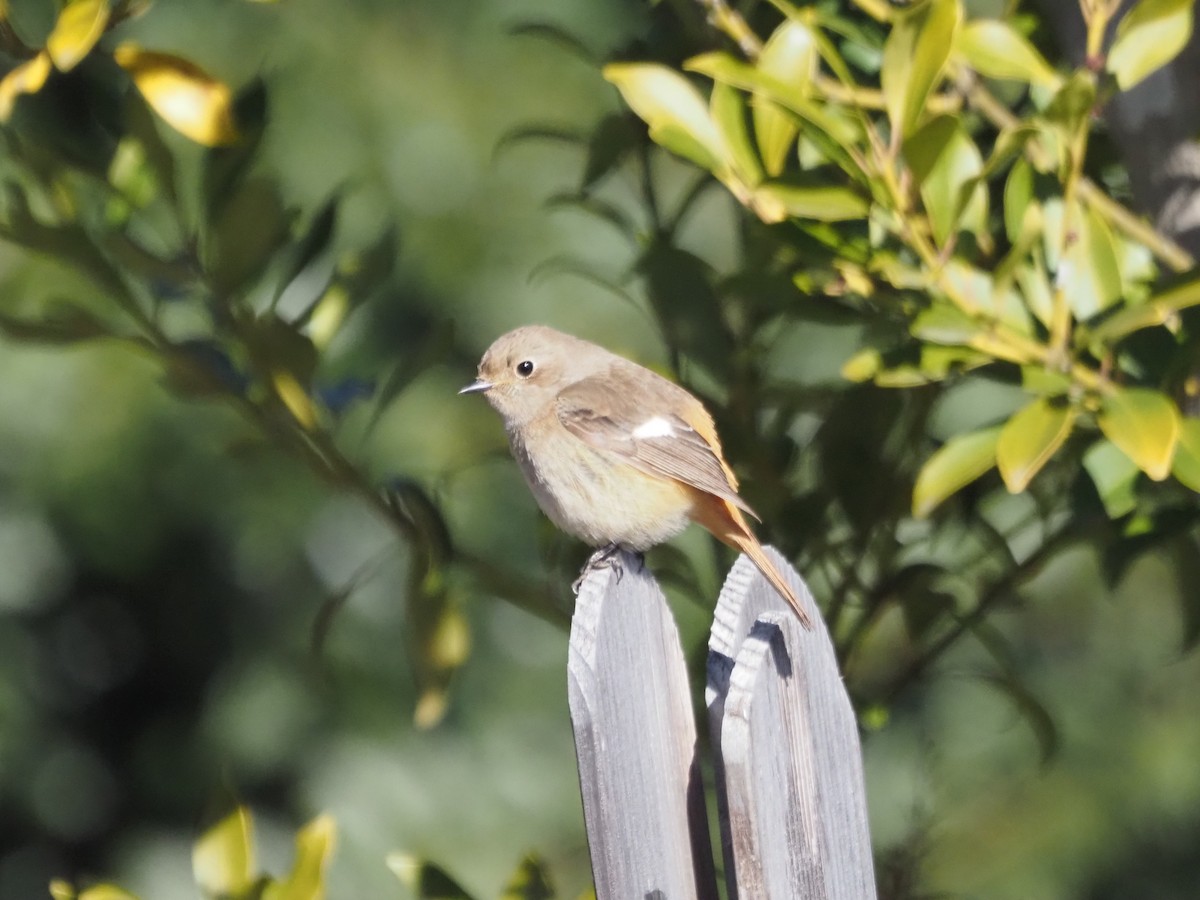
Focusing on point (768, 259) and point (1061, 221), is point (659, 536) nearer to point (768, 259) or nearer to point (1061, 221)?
point (768, 259)

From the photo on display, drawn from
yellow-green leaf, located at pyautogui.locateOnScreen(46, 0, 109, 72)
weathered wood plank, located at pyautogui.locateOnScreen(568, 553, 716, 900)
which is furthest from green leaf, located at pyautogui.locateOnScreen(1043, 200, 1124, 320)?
yellow-green leaf, located at pyautogui.locateOnScreen(46, 0, 109, 72)

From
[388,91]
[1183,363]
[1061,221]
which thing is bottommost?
[1183,363]

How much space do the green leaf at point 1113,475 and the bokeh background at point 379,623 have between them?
6.59ft

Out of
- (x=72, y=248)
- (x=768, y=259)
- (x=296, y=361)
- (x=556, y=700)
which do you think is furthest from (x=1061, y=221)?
(x=556, y=700)

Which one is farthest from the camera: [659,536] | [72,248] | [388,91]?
[388,91]

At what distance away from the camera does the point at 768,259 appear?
99.1 inches

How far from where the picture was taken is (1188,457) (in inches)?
79.2

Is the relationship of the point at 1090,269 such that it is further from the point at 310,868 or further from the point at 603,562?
the point at 310,868

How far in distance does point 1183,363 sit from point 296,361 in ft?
4.28

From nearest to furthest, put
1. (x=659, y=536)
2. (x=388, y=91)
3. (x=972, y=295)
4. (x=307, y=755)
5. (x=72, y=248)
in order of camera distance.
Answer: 1. (x=972, y=295)
2. (x=72, y=248)
3. (x=659, y=536)
4. (x=307, y=755)
5. (x=388, y=91)

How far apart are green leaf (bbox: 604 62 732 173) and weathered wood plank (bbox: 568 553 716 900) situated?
0.63 meters

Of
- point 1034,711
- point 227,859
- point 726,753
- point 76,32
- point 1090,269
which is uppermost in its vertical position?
point 76,32

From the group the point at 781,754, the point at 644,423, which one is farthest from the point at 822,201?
the point at 644,423

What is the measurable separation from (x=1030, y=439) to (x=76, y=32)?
1.32m
